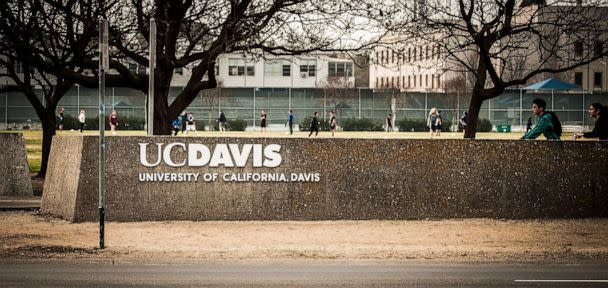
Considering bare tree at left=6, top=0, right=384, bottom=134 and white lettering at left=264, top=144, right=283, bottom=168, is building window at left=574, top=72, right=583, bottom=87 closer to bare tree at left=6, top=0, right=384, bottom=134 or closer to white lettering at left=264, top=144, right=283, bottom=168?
bare tree at left=6, top=0, right=384, bottom=134

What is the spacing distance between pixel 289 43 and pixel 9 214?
8402 millimetres

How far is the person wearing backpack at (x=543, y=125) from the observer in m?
15.7

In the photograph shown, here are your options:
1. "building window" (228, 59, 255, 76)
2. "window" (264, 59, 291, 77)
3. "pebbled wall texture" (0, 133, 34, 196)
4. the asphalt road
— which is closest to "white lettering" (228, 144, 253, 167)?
the asphalt road

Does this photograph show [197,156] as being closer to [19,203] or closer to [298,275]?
[19,203]

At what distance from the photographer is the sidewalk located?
17266 millimetres

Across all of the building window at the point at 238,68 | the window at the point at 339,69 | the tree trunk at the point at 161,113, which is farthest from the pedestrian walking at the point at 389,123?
the tree trunk at the point at 161,113

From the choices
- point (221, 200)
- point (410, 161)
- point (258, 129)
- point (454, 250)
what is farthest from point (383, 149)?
point (258, 129)

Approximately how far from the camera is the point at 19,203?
1827cm

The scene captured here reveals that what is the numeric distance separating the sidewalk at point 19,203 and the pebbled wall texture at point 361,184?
1.27 meters

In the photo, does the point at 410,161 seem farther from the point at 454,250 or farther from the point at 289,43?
the point at 289,43

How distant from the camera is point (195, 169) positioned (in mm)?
15383

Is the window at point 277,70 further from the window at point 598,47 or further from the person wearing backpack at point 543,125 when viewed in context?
the person wearing backpack at point 543,125

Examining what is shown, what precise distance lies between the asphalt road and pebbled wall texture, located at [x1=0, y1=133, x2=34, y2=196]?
32.1ft

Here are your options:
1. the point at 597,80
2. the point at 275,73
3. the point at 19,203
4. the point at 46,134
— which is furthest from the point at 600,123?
the point at 275,73
